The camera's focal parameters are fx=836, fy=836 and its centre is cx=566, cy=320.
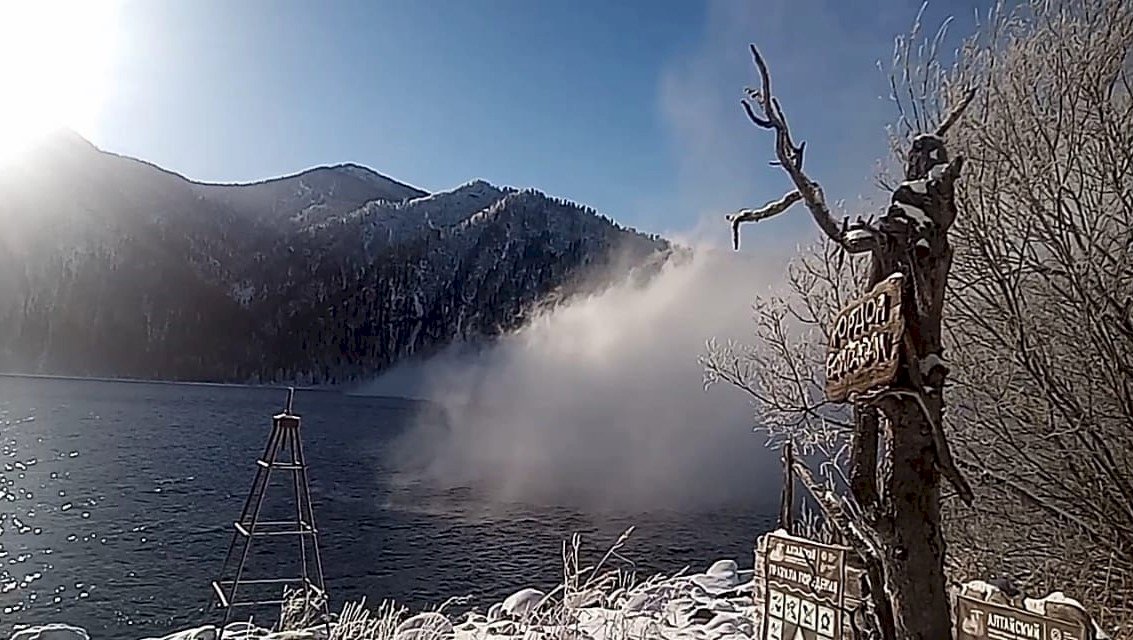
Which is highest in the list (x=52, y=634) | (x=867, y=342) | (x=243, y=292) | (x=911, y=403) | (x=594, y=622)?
(x=243, y=292)

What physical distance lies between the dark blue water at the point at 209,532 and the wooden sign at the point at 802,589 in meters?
13.2

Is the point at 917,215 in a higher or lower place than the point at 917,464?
higher

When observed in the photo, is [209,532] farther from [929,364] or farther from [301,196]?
[301,196]

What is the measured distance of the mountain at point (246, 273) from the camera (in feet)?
361

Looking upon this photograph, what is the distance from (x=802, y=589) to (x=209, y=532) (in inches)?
922

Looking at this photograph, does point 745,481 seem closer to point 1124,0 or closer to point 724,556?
point 724,556

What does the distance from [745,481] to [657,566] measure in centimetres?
1162

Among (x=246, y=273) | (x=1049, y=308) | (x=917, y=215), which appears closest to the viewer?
Answer: (x=917, y=215)

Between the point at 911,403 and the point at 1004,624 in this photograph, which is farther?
the point at 1004,624

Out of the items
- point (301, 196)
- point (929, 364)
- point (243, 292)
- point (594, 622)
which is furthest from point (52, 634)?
point (301, 196)

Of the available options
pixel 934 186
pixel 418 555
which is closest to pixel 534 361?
pixel 418 555

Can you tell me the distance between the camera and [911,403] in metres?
2.12

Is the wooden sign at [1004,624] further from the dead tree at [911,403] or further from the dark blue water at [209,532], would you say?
the dark blue water at [209,532]

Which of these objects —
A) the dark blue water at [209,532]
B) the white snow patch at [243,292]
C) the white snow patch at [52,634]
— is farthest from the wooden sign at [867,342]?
the white snow patch at [243,292]
